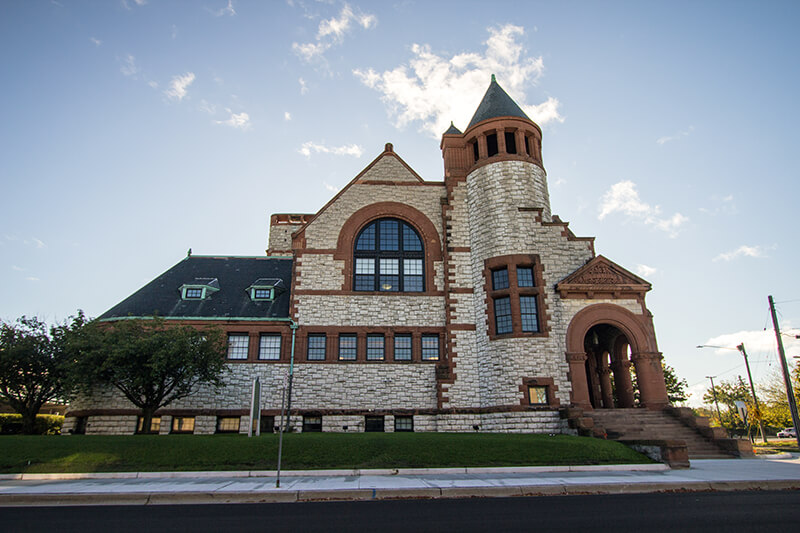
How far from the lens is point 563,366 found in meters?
25.9

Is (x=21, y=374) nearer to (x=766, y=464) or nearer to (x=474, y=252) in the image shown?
(x=474, y=252)

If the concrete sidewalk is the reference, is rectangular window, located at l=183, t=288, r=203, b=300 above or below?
above

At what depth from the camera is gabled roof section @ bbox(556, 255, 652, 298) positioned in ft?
88.2

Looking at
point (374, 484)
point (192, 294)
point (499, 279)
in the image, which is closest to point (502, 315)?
point (499, 279)

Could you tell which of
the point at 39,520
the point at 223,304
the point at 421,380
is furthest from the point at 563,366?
the point at 39,520

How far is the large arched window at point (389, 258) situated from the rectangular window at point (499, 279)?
4.36 metres

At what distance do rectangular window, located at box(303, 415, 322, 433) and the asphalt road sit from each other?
15.8m

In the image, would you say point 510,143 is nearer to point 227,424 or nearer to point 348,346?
point 348,346

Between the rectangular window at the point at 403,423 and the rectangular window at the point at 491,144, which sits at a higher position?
the rectangular window at the point at 491,144

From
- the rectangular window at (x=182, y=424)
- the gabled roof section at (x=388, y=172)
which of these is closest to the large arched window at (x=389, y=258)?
the gabled roof section at (x=388, y=172)

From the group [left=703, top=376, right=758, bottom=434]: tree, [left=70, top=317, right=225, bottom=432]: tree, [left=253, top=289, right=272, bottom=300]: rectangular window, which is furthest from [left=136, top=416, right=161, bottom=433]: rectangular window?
[left=703, top=376, right=758, bottom=434]: tree

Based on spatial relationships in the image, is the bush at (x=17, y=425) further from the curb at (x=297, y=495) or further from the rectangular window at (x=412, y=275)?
the rectangular window at (x=412, y=275)

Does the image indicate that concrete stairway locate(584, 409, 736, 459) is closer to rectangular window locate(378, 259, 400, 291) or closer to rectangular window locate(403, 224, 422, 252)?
rectangular window locate(378, 259, 400, 291)

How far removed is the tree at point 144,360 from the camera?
23031mm
